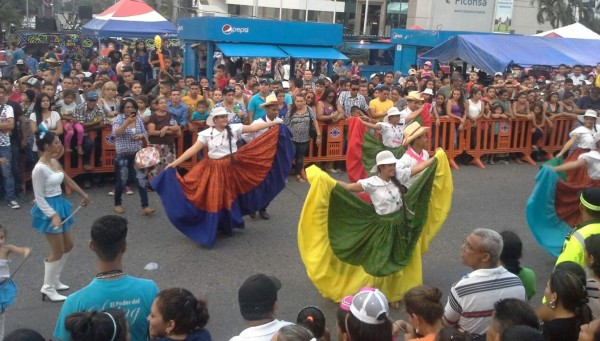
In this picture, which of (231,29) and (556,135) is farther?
(231,29)

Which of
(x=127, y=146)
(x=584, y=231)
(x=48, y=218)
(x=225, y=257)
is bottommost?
(x=225, y=257)

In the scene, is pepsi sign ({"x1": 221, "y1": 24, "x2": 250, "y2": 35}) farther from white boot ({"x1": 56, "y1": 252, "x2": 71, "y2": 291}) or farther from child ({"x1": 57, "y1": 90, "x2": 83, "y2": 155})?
white boot ({"x1": 56, "y1": 252, "x2": 71, "y2": 291})

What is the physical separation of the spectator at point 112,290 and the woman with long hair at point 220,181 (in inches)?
140

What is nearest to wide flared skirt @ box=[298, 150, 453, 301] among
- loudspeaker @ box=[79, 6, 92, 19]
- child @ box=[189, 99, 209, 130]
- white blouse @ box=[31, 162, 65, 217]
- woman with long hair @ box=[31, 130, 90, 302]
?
woman with long hair @ box=[31, 130, 90, 302]

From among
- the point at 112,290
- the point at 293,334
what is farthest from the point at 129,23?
the point at 293,334

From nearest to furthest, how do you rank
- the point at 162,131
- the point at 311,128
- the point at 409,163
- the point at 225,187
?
the point at 409,163 → the point at 225,187 → the point at 162,131 → the point at 311,128

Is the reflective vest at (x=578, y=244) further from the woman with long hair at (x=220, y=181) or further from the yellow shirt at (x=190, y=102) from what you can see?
the yellow shirt at (x=190, y=102)

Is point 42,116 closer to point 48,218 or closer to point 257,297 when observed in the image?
point 48,218

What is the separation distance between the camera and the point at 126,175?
29.0 feet

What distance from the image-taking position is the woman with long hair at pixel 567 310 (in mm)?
3691

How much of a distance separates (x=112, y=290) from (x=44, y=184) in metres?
2.64

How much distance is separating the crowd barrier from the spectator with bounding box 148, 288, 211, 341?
23.1ft

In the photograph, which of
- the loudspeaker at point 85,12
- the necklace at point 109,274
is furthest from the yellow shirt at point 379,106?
the loudspeaker at point 85,12

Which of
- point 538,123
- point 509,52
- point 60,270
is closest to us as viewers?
point 60,270
